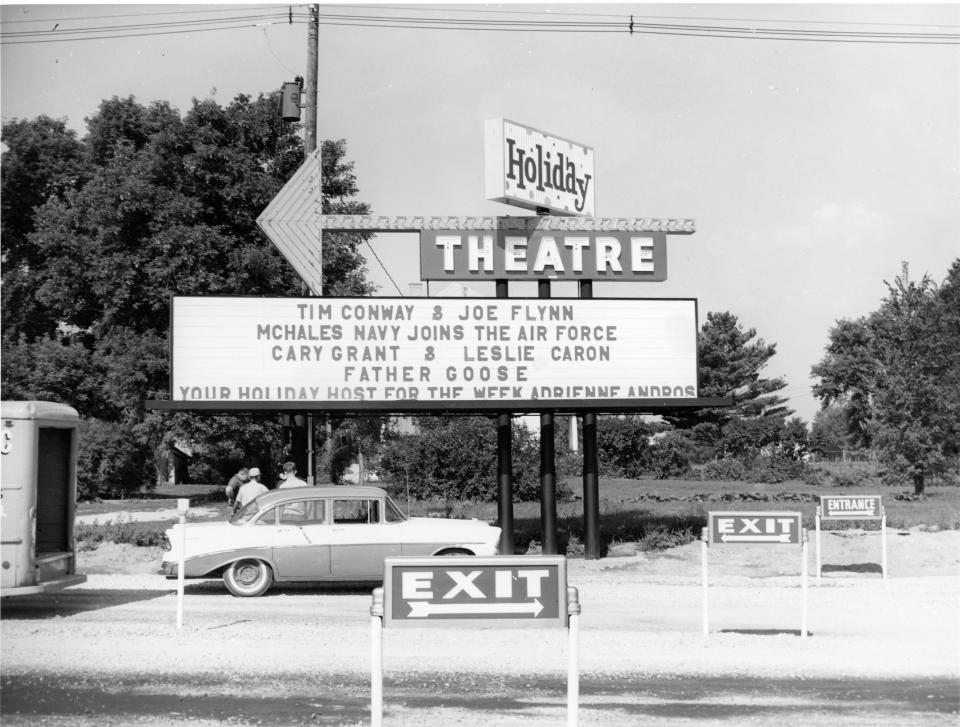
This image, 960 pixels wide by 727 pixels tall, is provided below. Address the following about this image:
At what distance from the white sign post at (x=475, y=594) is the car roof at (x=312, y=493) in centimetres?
961

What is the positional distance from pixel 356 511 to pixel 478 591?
32.2 ft

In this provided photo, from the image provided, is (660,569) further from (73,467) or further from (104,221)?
(104,221)

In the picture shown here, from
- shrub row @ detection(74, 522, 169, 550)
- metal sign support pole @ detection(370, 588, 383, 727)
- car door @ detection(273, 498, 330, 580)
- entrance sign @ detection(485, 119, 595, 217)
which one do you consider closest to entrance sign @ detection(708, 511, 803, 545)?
car door @ detection(273, 498, 330, 580)

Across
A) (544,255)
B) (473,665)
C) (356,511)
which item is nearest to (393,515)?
(356,511)

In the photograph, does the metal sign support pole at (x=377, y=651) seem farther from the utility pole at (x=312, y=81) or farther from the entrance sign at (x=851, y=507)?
the utility pole at (x=312, y=81)

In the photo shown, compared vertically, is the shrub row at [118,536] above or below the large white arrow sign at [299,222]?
below

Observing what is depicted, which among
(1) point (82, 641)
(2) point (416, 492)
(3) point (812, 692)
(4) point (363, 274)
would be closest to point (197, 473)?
(4) point (363, 274)

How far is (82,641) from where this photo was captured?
481 inches

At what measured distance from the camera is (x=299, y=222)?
70.8 ft

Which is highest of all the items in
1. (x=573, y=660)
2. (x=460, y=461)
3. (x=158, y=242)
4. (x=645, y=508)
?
(x=158, y=242)

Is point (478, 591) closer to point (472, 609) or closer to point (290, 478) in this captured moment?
point (472, 609)

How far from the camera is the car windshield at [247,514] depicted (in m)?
16.2

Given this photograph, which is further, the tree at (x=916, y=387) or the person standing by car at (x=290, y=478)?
the tree at (x=916, y=387)

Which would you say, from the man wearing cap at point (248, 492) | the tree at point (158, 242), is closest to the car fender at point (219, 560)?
the man wearing cap at point (248, 492)
